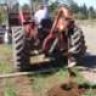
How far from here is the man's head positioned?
8.91m

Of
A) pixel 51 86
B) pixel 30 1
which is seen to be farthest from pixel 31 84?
pixel 30 1

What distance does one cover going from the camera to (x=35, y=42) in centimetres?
926

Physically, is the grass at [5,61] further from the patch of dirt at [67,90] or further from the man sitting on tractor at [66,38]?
the patch of dirt at [67,90]

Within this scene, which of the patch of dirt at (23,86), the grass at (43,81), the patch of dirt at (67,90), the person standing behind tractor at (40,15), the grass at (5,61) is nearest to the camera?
the patch of dirt at (67,90)

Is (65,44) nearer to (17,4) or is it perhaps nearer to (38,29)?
(38,29)

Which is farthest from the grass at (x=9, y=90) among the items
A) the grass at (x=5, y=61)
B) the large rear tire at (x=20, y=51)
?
the grass at (x=5, y=61)

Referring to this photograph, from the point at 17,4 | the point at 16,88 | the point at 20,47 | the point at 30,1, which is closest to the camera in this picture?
the point at 16,88

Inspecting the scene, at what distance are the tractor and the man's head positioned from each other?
0.07 metres

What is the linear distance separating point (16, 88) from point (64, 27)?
→ 2.20 m

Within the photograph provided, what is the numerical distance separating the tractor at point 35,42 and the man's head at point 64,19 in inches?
2.7

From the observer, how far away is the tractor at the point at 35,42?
896 cm

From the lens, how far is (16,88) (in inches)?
288

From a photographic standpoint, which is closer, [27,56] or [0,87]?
[0,87]

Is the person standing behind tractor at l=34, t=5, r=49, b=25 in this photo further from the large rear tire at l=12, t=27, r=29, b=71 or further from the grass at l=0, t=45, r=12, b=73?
the grass at l=0, t=45, r=12, b=73
